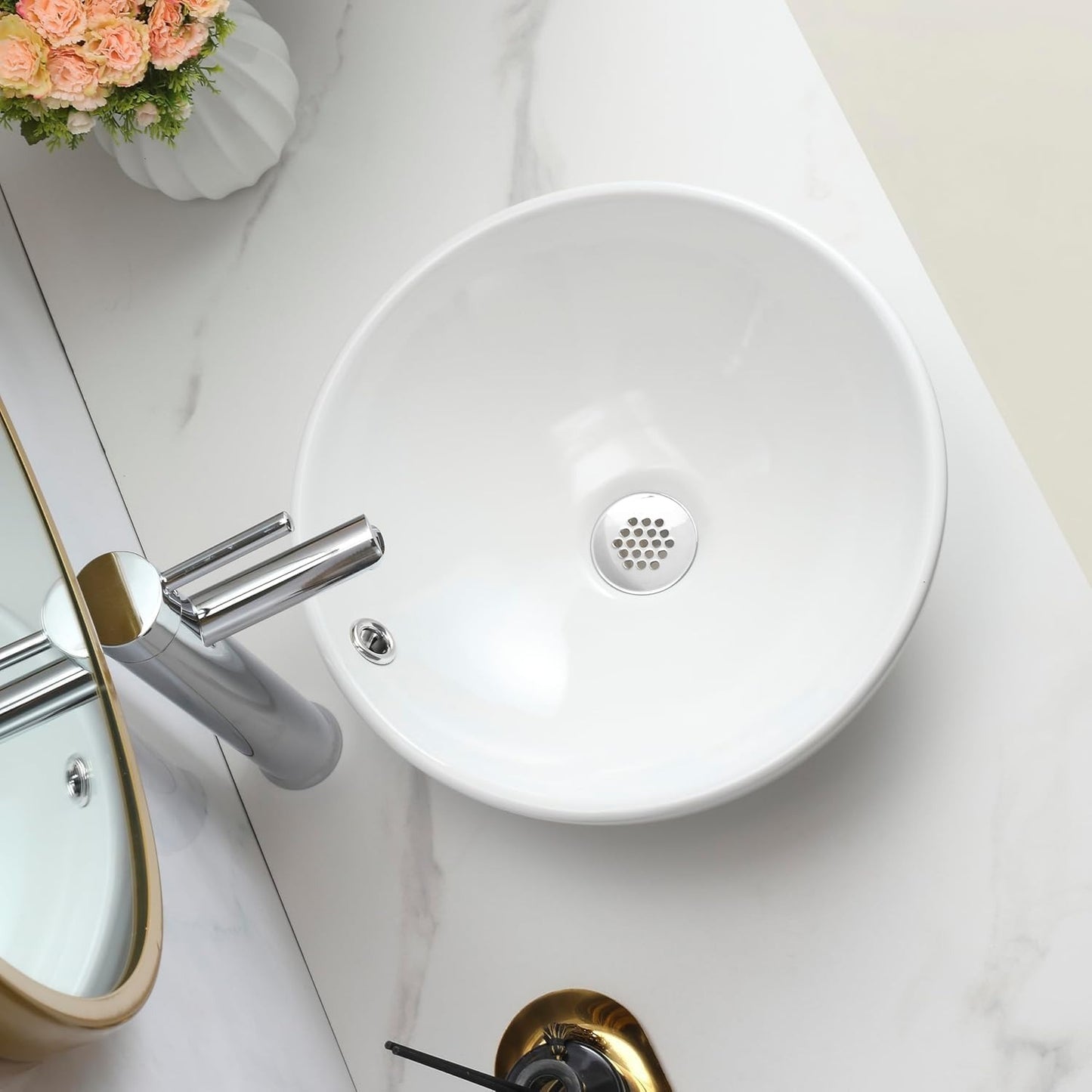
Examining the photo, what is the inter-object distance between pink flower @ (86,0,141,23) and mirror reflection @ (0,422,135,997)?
0.40 metres

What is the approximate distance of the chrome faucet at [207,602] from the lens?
54 cm

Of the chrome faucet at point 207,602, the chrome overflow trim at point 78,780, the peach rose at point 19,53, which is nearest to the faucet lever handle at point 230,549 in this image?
the chrome faucet at point 207,602

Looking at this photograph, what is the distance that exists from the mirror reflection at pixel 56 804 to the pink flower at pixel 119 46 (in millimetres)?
386

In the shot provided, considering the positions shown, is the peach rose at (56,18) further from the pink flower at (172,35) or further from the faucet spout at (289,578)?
the faucet spout at (289,578)

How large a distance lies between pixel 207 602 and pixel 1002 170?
71 centimetres

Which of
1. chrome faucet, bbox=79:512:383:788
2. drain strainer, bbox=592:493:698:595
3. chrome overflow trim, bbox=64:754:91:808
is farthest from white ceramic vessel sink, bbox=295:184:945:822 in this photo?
chrome overflow trim, bbox=64:754:91:808

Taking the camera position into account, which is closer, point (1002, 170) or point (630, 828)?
point (630, 828)

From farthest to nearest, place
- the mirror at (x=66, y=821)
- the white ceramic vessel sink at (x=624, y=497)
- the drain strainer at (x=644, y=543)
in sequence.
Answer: the drain strainer at (x=644, y=543) < the white ceramic vessel sink at (x=624, y=497) < the mirror at (x=66, y=821)

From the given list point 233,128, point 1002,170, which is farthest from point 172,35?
point 1002,170

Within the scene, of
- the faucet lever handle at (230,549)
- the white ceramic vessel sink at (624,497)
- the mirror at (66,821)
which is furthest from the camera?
the white ceramic vessel sink at (624,497)

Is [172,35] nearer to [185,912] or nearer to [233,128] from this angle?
[233,128]

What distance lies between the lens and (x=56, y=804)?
1.70 ft

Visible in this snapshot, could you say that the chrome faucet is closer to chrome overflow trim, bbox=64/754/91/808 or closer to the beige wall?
chrome overflow trim, bbox=64/754/91/808

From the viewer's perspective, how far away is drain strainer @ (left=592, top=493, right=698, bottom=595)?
803mm
